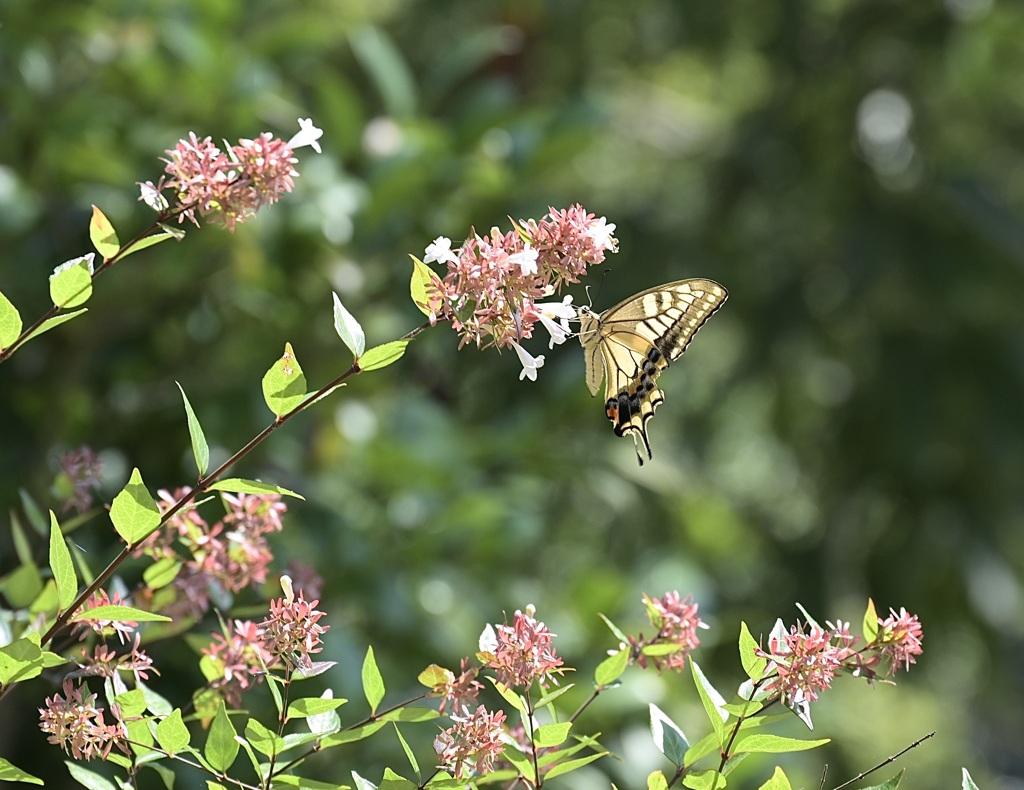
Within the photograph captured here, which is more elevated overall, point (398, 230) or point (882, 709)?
point (398, 230)

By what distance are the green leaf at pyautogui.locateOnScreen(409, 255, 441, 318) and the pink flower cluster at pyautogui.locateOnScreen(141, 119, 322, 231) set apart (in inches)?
3.4

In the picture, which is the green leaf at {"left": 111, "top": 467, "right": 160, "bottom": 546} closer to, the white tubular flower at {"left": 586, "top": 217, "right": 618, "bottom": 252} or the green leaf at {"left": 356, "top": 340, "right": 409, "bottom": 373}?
the green leaf at {"left": 356, "top": 340, "right": 409, "bottom": 373}

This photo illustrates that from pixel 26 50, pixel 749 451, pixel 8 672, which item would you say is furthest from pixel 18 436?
pixel 749 451

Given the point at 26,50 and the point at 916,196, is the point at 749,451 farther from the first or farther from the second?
the point at 26,50

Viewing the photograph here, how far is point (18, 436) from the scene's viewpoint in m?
1.59

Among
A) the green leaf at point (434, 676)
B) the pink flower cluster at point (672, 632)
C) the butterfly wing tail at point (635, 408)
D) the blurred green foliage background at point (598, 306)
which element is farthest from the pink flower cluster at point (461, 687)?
the blurred green foliage background at point (598, 306)

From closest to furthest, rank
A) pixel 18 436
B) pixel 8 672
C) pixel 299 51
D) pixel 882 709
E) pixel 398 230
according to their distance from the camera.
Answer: pixel 8 672
pixel 18 436
pixel 398 230
pixel 299 51
pixel 882 709

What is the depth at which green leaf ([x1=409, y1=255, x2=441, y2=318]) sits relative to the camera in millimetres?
614

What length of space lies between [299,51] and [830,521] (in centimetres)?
195

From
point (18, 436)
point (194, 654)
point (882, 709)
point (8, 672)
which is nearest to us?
point (8, 672)

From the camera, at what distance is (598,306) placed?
2.97 metres

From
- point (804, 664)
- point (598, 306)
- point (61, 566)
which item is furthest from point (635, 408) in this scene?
point (598, 306)

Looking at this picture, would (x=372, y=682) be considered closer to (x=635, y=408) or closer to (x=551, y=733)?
(x=551, y=733)

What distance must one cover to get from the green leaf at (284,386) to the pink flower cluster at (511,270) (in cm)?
7
